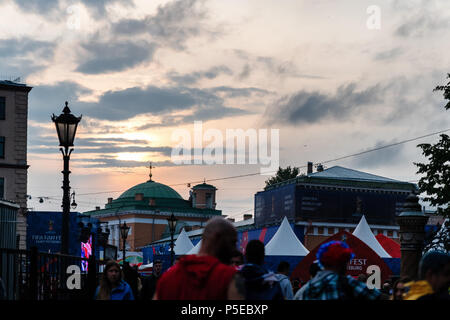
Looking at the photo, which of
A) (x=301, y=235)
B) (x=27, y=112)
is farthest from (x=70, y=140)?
(x=301, y=235)

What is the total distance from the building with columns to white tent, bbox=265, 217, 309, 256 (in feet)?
272

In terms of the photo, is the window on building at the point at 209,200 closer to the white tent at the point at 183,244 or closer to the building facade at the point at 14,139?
the building facade at the point at 14,139

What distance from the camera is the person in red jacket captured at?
5.83 m

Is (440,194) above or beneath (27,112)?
beneath

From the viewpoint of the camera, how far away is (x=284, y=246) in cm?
3809

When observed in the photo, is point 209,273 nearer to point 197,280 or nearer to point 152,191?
point 197,280

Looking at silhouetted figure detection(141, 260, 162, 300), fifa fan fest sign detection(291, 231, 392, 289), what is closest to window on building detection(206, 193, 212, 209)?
fifa fan fest sign detection(291, 231, 392, 289)

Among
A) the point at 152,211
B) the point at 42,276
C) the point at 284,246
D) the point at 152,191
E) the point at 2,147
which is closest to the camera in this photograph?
the point at 42,276

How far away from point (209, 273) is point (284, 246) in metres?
32.4

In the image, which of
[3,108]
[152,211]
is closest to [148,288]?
[3,108]

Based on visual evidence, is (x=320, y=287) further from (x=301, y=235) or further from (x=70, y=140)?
(x=301, y=235)

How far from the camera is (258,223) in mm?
85125

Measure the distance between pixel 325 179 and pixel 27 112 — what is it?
1044 inches

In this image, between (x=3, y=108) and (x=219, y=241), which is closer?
(x=219, y=241)
